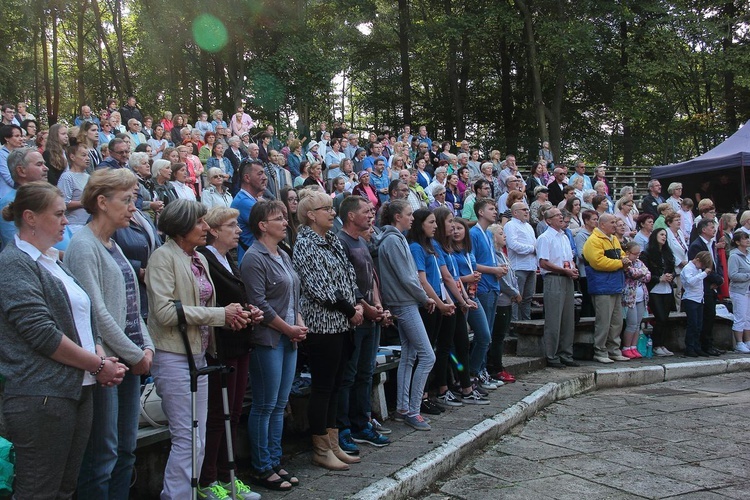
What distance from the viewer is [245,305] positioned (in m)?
4.66

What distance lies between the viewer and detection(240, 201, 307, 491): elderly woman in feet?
15.8

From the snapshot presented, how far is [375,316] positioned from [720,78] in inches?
1160

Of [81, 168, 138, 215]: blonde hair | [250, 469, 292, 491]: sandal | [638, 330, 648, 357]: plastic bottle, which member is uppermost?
[81, 168, 138, 215]: blonde hair

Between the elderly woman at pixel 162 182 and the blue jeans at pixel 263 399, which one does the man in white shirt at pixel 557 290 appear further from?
the blue jeans at pixel 263 399

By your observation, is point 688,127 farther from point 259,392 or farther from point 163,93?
point 259,392

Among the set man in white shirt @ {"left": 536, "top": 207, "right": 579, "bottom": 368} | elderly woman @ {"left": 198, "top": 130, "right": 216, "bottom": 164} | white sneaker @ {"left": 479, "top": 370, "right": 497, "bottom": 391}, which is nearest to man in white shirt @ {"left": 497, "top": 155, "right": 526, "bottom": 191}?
elderly woman @ {"left": 198, "top": 130, "right": 216, "bottom": 164}

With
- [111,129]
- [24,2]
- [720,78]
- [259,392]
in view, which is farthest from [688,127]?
[259,392]

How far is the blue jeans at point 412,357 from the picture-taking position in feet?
21.2

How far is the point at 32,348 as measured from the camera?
10.5ft

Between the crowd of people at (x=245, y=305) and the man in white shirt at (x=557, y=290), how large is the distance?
0.03 m

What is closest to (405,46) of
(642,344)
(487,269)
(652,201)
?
(652,201)

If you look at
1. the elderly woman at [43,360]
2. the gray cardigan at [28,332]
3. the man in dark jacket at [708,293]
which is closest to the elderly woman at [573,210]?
the man in dark jacket at [708,293]

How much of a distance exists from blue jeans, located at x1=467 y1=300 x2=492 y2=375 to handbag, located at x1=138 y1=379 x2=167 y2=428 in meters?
4.07

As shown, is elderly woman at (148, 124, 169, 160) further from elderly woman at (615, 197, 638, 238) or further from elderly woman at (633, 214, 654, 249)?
elderly woman at (633, 214, 654, 249)
